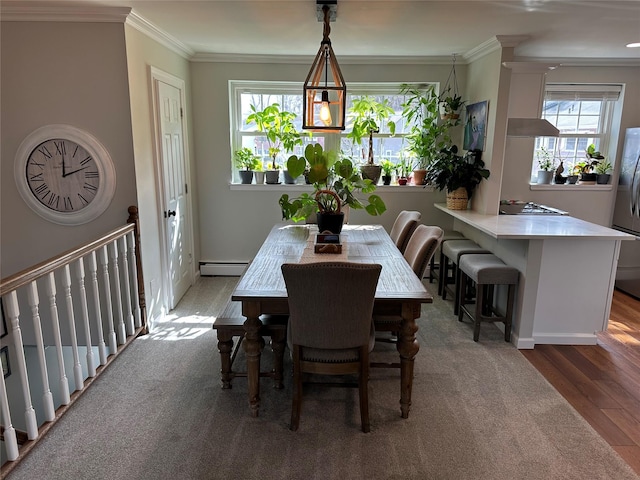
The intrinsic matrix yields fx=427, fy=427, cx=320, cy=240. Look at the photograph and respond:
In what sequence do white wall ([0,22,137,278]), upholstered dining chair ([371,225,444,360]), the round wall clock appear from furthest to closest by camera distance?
1. the round wall clock
2. white wall ([0,22,137,278])
3. upholstered dining chair ([371,225,444,360])

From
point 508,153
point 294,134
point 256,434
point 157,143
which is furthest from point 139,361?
point 508,153

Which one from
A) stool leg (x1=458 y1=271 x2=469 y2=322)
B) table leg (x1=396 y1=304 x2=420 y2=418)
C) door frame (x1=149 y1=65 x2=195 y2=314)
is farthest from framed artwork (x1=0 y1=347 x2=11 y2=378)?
stool leg (x1=458 y1=271 x2=469 y2=322)

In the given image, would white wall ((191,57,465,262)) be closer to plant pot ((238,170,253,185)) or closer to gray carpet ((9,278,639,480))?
plant pot ((238,170,253,185))

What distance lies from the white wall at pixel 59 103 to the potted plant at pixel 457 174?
2768 mm

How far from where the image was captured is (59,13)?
9.34 feet

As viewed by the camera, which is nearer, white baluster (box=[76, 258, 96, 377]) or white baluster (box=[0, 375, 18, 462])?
white baluster (box=[0, 375, 18, 462])

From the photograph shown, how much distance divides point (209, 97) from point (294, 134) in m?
0.97

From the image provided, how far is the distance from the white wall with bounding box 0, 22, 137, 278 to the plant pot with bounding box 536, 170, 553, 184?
412 centimetres

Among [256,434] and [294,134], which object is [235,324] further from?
[294,134]

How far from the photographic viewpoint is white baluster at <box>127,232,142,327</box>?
3203 mm

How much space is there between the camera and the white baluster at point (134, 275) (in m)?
3.20

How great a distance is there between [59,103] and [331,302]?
2490 millimetres

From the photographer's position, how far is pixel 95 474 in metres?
1.95

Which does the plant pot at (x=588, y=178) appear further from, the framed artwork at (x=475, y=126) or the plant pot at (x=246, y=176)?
the plant pot at (x=246, y=176)
